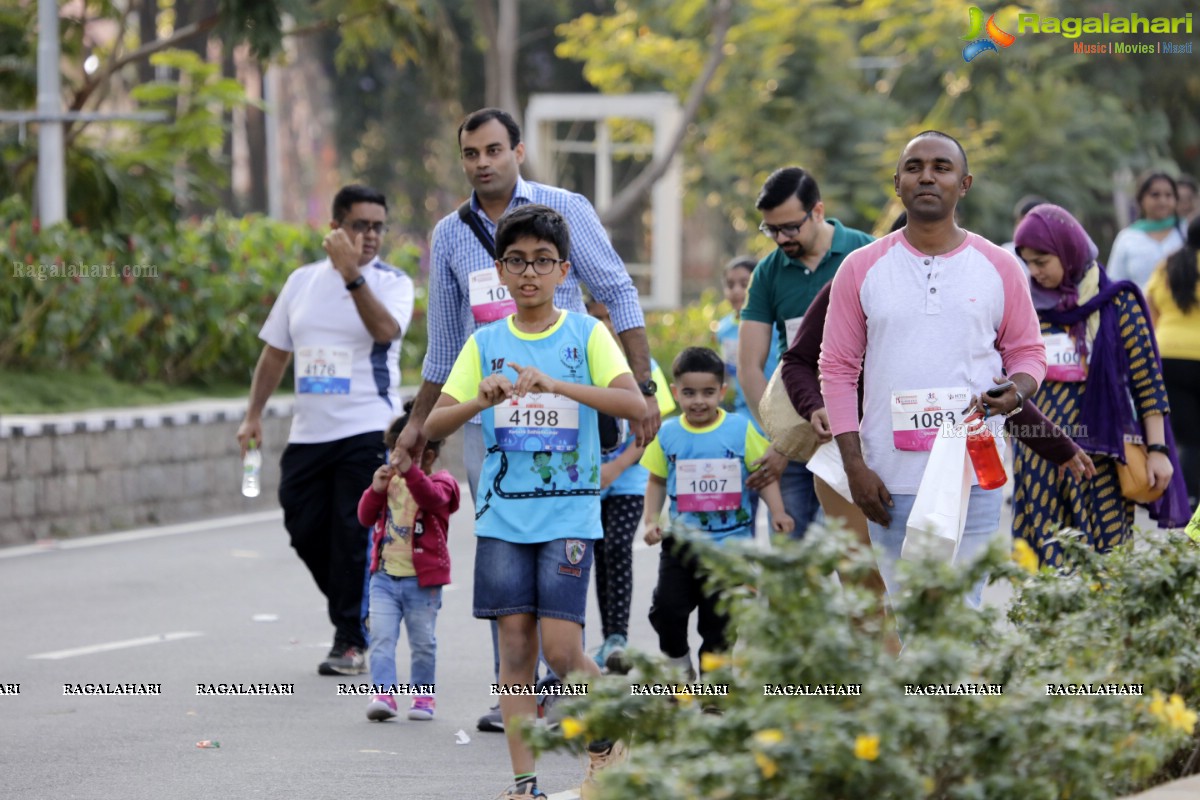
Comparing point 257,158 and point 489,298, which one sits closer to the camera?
point 489,298

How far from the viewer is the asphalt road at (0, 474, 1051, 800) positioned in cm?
641

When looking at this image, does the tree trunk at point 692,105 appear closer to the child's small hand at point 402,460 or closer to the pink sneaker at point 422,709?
the pink sneaker at point 422,709

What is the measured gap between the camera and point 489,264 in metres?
6.85

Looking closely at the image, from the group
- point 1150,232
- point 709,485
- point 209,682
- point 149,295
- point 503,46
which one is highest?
point 503,46

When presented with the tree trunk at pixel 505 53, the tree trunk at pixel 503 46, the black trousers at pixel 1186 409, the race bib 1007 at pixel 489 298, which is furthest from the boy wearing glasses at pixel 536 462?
the tree trunk at pixel 505 53

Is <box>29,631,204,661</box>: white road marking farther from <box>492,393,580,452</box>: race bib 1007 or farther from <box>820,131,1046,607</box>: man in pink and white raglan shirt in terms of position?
<box>820,131,1046,607</box>: man in pink and white raglan shirt

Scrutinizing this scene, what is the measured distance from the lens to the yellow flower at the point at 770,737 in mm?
3383

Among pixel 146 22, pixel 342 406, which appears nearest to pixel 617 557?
pixel 342 406

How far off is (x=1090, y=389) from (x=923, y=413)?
6.71 ft

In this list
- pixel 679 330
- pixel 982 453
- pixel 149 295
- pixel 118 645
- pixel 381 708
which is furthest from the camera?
pixel 679 330

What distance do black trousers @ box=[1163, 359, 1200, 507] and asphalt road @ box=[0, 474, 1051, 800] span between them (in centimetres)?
175

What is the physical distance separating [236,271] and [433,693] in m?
10.6

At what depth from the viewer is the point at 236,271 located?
17.7 metres

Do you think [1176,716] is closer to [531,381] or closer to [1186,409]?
[531,381]
